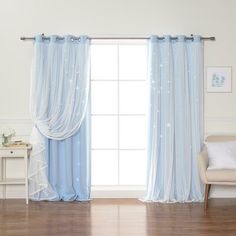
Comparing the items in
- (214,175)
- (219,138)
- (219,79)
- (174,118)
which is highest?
(219,79)

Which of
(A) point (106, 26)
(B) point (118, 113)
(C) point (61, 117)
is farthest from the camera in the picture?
(B) point (118, 113)

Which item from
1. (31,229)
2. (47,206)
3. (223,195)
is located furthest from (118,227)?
(223,195)

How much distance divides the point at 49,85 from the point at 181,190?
7.20 ft

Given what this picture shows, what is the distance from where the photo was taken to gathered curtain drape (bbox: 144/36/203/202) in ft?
16.9

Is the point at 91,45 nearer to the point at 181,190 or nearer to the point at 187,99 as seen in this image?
the point at 187,99

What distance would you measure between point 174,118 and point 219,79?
2.72ft

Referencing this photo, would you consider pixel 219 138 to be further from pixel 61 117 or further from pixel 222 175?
pixel 61 117

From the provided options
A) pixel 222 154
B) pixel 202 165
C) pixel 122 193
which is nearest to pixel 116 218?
pixel 122 193

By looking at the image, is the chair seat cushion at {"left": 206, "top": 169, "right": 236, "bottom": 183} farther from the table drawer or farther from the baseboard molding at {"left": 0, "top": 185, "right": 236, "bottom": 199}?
the table drawer

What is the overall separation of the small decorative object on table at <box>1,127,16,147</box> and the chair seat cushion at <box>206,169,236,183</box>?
2.55 metres

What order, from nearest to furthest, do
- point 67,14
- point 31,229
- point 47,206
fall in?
1. point 31,229
2. point 47,206
3. point 67,14

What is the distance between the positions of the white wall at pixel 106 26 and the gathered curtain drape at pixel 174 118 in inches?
10.0

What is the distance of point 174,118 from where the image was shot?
517cm

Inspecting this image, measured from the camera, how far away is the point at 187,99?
5.16m
